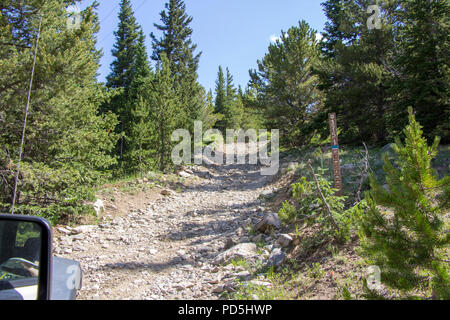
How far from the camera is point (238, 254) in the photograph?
19.0 feet

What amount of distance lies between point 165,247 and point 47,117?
16.1ft

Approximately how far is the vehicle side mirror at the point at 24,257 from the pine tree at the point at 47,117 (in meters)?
5.51

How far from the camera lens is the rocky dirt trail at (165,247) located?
195 inches

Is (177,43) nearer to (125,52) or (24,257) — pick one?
(125,52)

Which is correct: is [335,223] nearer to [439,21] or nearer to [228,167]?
[439,21]

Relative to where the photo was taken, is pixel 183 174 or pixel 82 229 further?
pixel 183 174

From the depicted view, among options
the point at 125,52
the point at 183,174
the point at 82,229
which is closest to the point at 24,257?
the point at 82,229

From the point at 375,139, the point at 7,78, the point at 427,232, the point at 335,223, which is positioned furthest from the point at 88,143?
the point at 375,139

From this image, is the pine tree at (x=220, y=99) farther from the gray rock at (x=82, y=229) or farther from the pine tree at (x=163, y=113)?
the gray rock at (x=82, y=229)

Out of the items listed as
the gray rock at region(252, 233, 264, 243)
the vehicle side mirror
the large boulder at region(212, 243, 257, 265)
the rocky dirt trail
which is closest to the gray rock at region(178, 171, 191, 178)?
the rocky dirt trail

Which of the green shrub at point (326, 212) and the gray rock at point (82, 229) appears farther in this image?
the gray rock at point (82, 229)

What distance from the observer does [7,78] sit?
6.71m

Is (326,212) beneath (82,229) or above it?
above

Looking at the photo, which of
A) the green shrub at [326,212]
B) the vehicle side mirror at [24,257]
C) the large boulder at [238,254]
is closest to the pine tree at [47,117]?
the large boulder at [238,254]
